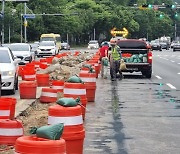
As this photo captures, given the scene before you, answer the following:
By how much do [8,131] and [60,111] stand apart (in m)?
1.42

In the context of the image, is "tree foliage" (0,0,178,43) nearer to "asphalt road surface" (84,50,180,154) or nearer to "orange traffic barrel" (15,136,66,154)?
"asphalt road surface" (84,50,180,154)

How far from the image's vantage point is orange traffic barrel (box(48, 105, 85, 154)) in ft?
26.7

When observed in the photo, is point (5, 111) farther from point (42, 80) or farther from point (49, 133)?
point (42, 80)

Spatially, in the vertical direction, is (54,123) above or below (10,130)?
above

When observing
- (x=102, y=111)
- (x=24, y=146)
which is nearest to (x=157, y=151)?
(x=24, y=146)

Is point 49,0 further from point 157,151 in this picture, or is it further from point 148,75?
point 157,151

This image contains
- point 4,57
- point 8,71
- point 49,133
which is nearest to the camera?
point 49,133

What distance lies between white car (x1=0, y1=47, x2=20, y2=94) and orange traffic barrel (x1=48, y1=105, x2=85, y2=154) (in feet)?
36.2

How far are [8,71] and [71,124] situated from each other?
11.5 meters

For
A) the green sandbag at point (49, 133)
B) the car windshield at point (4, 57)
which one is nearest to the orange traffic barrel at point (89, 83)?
the car windshield at point (4, 57)

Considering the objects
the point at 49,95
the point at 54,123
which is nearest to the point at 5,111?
the point at 54,123

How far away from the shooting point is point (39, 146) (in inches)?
228

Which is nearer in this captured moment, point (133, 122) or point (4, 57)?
point (133, 122)

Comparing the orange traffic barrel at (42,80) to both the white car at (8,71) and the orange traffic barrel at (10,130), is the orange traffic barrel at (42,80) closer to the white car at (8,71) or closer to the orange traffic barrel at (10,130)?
the white car at (8,71)
